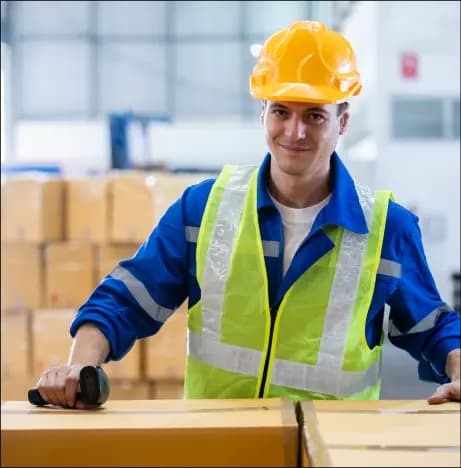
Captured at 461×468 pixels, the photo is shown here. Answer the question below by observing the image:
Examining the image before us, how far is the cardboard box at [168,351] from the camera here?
5285 millimetres

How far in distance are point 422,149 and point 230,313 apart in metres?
7.57

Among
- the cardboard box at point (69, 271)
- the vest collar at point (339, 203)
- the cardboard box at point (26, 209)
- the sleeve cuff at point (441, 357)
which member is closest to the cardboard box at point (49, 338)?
the cardboard box at point (69, 271)

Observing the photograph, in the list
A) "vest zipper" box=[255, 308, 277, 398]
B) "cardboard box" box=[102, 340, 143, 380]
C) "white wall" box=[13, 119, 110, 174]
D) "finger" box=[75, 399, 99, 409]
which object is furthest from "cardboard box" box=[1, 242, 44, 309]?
"white wall" box=[13, 119, 110, 174]

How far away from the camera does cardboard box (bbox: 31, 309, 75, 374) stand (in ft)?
17.7

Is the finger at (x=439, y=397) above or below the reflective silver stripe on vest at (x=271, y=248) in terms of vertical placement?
below

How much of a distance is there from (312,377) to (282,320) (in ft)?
0.49

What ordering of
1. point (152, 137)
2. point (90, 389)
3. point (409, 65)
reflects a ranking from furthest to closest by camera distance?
1. point (152, 137)
2. point (409, 65)
3. point (90, 389)

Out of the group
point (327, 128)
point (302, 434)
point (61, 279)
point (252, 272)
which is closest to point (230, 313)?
point (252, 272)

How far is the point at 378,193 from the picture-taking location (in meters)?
2.21

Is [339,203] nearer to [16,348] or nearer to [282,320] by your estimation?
[282,320]

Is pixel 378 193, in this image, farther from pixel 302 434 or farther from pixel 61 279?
pixel 61 279

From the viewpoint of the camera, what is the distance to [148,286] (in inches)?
84.3

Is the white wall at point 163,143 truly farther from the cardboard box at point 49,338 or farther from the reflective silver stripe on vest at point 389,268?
the reflective silver stripe on vest at point 389,268

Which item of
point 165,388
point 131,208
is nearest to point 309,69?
point 131,208
